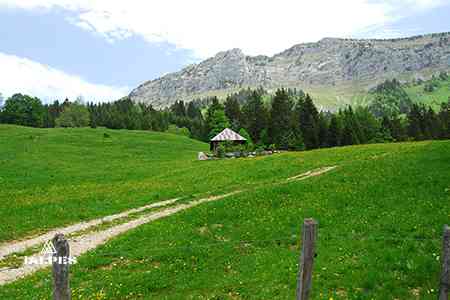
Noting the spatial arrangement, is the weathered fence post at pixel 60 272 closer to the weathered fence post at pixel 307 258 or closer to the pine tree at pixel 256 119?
the weathered fence post at pixel 307 258

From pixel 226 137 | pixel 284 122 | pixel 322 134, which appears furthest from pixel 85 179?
pixel 322 134

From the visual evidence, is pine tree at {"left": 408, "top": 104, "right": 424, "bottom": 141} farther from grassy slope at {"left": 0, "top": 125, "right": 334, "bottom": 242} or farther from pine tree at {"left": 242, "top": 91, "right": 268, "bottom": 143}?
grassy slope at {"left": 0, "top": 125, "right": 334, "bottom": 242}

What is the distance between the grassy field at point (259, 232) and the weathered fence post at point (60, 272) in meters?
5.47

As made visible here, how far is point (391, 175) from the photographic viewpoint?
2634 centimetres

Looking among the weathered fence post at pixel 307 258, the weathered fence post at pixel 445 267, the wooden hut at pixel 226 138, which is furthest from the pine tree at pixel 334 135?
the weathered fence post at pixel 307 258

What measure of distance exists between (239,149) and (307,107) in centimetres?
4039

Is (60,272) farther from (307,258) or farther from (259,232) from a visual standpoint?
(259,232)

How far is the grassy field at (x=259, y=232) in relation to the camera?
12891mm

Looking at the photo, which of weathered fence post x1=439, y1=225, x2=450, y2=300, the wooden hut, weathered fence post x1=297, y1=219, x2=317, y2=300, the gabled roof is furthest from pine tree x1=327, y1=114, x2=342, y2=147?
weathered fence post x1=297, y1=219, x2=317, y2=300

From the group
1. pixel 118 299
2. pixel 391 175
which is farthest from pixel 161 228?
pixel 391 175

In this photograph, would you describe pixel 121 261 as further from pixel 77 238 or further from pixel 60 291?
pixel 60 291

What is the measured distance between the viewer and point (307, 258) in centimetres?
880

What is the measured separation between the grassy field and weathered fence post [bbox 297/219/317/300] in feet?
10.4

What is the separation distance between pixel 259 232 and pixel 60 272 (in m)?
12.1
